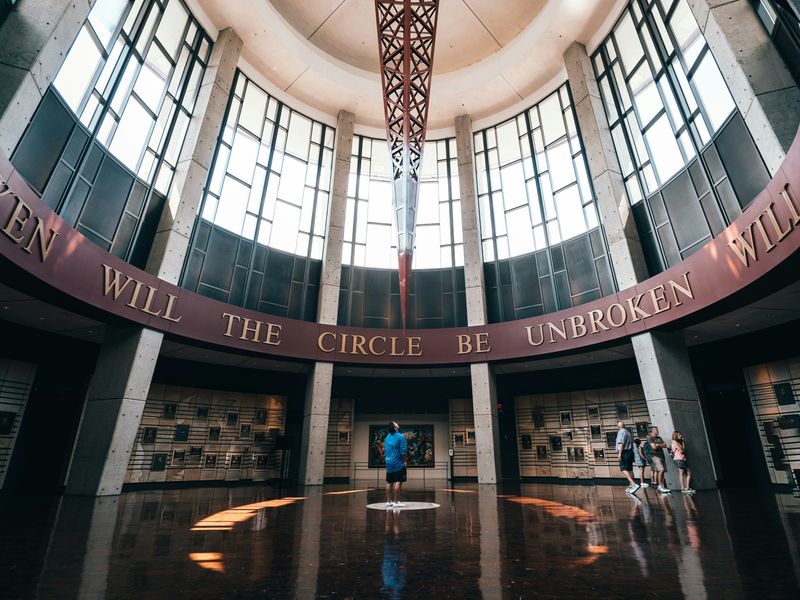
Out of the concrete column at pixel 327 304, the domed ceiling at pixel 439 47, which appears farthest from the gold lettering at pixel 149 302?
the domed ceiling at pixel 439 47

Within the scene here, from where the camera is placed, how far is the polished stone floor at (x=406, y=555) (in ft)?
9.77

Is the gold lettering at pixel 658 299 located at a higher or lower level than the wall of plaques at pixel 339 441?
higher

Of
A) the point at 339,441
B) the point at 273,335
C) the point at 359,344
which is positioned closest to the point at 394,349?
the point at 359,344

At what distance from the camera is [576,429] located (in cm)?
1961

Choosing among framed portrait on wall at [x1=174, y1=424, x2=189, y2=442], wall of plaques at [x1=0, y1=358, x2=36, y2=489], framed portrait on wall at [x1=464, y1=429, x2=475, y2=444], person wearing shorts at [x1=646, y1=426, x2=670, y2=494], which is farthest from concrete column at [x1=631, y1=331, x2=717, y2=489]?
wall of plaques at [x1=0, y1=358, x2=36, y2=489]

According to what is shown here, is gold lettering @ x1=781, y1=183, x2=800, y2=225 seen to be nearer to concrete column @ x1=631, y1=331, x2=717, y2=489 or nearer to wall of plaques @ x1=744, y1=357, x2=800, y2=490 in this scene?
concrete column @ x1=631, y1=331, x2=717, y2=489

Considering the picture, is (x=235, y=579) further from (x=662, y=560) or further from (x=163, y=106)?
(x=163, y=106)

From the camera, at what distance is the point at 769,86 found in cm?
928

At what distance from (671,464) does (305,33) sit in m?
22.9

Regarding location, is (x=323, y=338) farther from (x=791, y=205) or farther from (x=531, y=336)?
(x=791, y=205)

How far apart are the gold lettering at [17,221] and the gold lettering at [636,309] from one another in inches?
665

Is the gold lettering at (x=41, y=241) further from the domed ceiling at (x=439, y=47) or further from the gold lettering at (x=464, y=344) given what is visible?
the gold lettering at (x=464, y=344)

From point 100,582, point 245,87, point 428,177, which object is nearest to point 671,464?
point 100,582

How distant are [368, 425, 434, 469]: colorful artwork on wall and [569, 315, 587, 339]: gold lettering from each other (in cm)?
955
